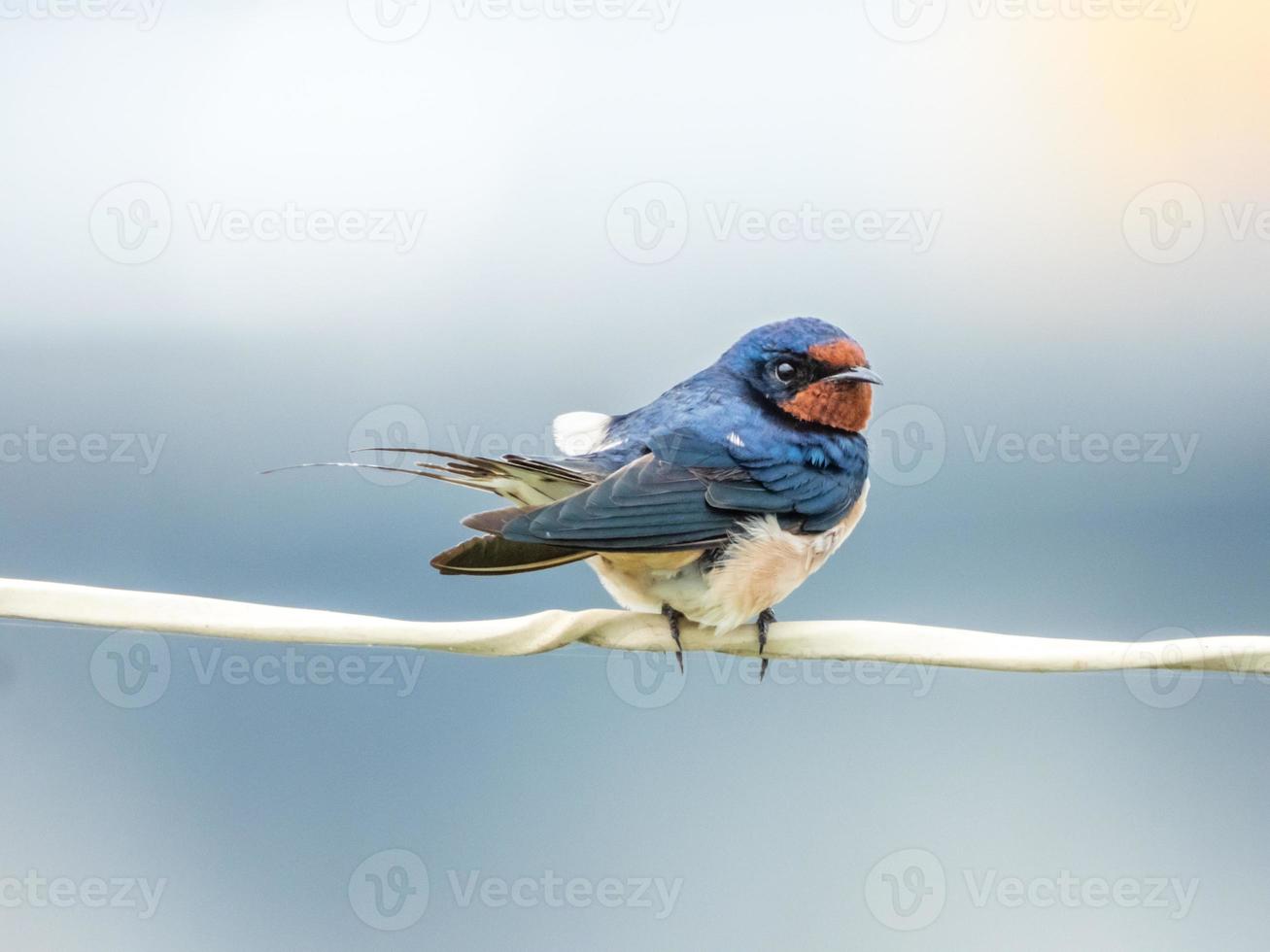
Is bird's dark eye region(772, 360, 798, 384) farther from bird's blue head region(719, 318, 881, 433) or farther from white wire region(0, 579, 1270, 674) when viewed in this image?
white wire region(0, 579, 1270, 674)

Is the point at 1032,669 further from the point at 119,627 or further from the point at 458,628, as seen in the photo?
the point at 119,627

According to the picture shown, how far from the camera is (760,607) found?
2.29 meters

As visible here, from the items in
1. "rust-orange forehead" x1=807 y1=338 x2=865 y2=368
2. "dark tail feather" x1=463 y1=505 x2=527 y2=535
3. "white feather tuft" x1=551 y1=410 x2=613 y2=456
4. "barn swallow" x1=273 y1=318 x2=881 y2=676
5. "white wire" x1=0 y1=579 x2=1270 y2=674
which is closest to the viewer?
"white wire" x1=0 y1=579 x2=1270 y2=674

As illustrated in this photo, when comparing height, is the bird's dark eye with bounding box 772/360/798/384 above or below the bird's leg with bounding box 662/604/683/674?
above

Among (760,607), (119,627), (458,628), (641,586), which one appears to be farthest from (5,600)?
(760,607)

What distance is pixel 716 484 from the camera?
2283 millimetres

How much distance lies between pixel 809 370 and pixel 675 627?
53 cm

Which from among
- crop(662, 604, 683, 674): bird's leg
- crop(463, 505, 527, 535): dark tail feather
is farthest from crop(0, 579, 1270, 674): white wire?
crop(662, 604, 683, 674): bird's leg

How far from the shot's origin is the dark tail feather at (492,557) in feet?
6.62

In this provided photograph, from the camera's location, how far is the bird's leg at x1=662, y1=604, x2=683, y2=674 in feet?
7.04

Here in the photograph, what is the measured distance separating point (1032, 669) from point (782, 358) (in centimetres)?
87

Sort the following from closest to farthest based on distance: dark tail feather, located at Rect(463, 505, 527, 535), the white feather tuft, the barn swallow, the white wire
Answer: the white wire, dark tail feather, located at Rect(463, 505, 527, 535), the barn swallow, the white feather tuft

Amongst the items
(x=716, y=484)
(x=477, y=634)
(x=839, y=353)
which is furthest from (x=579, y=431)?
(x=477, y=634)

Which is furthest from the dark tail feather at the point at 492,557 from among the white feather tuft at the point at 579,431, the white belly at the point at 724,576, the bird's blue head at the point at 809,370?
the bird's blue head at the point at 809,370
